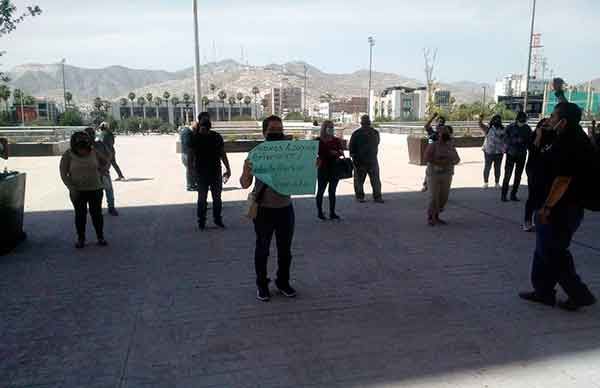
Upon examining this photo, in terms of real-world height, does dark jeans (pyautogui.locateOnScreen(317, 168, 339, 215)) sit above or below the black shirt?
below

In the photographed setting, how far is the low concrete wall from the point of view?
23.3 meters

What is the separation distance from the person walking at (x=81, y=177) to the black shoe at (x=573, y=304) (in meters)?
5.84

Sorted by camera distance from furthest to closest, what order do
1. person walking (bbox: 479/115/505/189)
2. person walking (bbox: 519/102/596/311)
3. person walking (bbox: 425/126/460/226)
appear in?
1. person walking (bbox: 479/115/505/189)
2. person walking (bbox: 425/126/460/226)
3. person walking (bbox: 519/102/596/311)

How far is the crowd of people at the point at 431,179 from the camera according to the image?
4.55 meters

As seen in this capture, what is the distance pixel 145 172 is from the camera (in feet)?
55.4

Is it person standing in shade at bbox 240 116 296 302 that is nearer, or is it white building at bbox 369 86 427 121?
person standing in shade at bbox 240 116 296 302

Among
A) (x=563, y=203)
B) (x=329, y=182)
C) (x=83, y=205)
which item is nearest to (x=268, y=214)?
(x=563, y=203)

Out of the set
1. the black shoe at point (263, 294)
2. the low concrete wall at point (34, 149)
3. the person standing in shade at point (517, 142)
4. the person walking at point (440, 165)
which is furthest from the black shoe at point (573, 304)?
the low concrete wall at point (34, 149)

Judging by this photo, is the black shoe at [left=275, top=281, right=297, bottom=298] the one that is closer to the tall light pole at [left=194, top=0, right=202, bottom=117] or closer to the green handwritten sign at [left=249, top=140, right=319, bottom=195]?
the green handwritten sign at [left=249, top=140, right=319, bottom=195]

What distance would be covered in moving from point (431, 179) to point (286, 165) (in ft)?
13.5

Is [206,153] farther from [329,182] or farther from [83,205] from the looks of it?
[329,182]

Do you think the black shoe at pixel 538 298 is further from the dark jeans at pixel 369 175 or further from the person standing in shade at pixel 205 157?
the dark jeans at pixel 369 175

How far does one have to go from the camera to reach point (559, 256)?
470 centimetres

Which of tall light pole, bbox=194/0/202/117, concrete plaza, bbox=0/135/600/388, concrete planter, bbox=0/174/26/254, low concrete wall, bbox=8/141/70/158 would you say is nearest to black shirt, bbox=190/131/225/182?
concrete plaza, bbox=0/135/600/388
